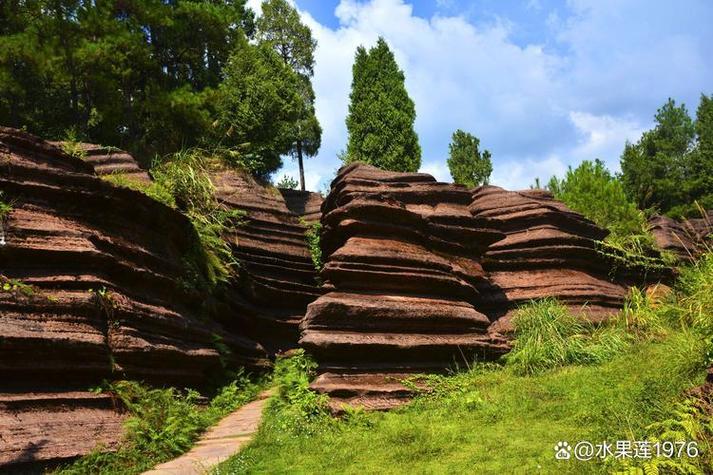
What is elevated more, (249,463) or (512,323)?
(512,323)

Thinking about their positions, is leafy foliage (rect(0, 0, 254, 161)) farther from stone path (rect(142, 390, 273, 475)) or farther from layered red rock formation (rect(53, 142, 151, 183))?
stone path (rect(142, 390, 273, 475))

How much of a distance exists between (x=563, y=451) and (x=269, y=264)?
9018mm

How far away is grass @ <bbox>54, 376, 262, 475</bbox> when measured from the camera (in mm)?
5641

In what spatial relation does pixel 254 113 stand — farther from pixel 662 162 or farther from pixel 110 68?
pixel 662 162

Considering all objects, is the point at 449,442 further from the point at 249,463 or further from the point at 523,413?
the point at 249,463

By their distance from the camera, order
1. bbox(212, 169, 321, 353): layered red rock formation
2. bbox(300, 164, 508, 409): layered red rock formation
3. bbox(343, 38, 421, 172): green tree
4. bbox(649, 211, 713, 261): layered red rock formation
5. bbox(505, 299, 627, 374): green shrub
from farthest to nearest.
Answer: bbox(343, 38, 421, 172): green tree, bbox(649, 211, 713, 261): layered red rock formation, bbox(212, 169, 321, 353): layered red rock formation, bbox(505, 299, 627, 374): green shrub, bbox(300, 164, 508, 409): layered red rock formation

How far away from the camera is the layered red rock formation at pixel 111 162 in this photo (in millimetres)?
10883

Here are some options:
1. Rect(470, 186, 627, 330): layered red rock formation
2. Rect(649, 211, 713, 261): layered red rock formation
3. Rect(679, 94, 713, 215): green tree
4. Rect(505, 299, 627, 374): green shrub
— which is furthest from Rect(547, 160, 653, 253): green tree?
Rect(679, 94, 713, 215): green tree

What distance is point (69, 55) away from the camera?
15344 mm

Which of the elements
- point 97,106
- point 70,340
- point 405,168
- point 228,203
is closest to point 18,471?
point 70,340

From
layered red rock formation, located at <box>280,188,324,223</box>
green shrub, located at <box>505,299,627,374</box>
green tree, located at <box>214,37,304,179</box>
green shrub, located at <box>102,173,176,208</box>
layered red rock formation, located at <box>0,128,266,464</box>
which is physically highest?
green tree, located at <box>214,37,304,179</box>

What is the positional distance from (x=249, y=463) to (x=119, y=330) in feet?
8.49

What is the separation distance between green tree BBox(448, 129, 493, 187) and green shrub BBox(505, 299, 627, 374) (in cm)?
2219

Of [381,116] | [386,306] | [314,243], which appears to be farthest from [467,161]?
[386,306]
